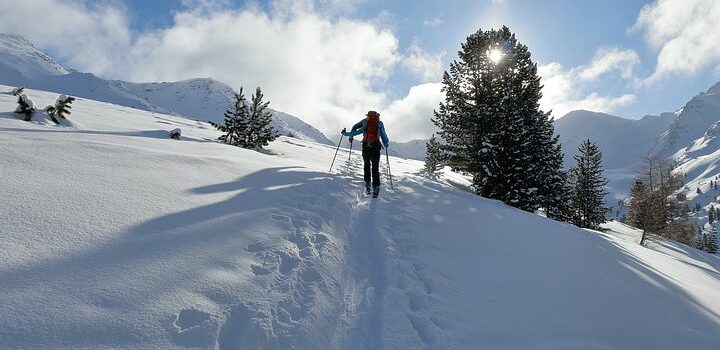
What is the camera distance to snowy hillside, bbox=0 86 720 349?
316cm

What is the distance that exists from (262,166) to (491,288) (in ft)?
24.5

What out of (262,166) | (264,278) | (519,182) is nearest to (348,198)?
(262,166)

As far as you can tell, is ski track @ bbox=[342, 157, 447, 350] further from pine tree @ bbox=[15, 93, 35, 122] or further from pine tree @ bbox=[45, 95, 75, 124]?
pine tree @ bbox=[45, 95, 75, 124]

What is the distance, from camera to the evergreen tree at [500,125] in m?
19.1

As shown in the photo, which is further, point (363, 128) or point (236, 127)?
point (236, 127)

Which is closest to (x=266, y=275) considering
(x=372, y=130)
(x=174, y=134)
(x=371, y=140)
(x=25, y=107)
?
(x=371, y=140)

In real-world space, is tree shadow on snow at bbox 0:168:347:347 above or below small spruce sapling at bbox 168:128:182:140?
below

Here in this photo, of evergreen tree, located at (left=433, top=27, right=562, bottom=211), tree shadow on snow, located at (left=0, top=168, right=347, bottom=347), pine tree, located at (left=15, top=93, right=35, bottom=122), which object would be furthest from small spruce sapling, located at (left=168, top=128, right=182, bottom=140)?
evergreen tree, located at (left=433, top=27, right=562, bottom=211)

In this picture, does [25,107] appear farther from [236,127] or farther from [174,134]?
[236,127]

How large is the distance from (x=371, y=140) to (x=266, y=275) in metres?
7.55

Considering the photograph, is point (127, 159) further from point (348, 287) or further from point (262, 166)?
point (348, 287)

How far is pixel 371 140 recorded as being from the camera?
37.7 feet

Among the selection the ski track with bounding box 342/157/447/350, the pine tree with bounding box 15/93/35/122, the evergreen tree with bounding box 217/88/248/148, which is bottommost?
the ski track with bounding box 342/157/447/350

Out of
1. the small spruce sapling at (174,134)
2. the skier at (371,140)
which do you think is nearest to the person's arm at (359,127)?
the skier at (371,140)
